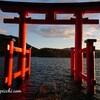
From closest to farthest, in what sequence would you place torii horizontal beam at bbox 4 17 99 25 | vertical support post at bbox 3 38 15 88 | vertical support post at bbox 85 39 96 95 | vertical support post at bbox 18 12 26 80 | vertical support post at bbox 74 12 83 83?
vertical support post at bbox 3 38 15 88, vertical support post at bbox 85 39 96 95, vertical support post at bbox 74 12 83 83, vertical support post at bbox 18 12 26 80, torii horizontal beam at bbox 4 17 99 25

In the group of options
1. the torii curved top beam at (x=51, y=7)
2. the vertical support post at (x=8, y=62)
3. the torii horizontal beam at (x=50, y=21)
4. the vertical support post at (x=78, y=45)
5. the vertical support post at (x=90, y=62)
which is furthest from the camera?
the torii horizontal beam at (x=50, y=21)

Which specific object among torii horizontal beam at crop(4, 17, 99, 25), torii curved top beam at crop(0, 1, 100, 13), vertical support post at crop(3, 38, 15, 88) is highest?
torii curved top beam at crop(0, 1, 100, 13)

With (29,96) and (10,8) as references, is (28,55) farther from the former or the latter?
(29,96)

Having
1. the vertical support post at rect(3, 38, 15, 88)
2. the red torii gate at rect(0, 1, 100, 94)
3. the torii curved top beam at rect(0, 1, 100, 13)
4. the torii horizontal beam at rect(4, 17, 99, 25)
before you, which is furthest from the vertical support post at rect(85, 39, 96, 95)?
the torii horizontal beam at rect(4, 17, 99, 25)

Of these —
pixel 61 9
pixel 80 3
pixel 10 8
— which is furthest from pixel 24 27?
pixel 80 3

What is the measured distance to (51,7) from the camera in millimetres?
9750

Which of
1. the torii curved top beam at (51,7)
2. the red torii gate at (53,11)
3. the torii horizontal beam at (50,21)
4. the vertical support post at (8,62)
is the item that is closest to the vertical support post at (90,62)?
the red torii gate at (53,11)

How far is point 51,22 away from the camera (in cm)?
1118

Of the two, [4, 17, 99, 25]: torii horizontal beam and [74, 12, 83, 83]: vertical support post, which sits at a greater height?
[4, 17, 99, 25]: torii horizontal beam

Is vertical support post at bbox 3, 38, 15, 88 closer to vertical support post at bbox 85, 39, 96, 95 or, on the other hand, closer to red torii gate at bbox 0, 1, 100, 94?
red torii gate at bbox 0, 1, 100, 94

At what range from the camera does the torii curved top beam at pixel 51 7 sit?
945cm

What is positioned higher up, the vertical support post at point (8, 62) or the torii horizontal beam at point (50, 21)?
the torii horizontal beam at point (50, 21)

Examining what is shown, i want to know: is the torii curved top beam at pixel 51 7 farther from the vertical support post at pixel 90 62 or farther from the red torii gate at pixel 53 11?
the vertical support post at pixel 90 62

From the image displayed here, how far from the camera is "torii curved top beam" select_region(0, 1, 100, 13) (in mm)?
9450
